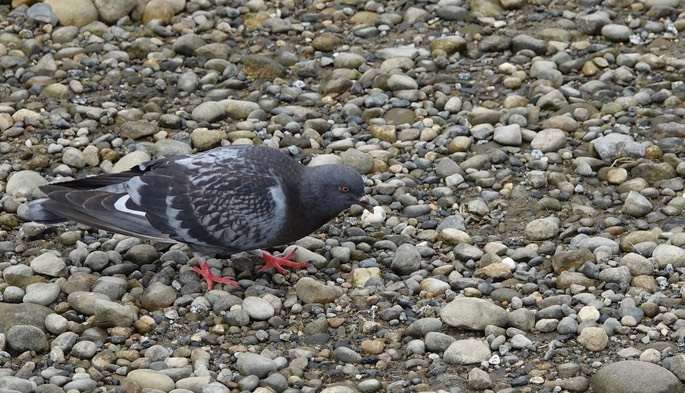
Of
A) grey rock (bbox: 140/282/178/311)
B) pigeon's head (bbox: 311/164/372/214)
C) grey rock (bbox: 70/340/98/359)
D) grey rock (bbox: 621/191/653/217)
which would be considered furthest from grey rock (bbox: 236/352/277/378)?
grey rock (bbox: 621/191/653/217)

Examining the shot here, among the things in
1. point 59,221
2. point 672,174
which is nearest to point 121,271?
point 59,221

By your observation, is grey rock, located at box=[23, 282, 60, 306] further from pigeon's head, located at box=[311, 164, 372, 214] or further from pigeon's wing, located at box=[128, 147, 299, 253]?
pigeon's head, located at box=[311, 164, 372, 214]

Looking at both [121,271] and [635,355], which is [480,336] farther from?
[121,271]

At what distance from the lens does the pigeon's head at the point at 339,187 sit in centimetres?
769

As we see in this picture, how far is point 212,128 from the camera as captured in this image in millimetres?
9781

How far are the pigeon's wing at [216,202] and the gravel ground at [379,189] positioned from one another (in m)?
0.36

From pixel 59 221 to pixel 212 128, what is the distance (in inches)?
90.3

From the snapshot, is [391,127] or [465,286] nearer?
[465,286]

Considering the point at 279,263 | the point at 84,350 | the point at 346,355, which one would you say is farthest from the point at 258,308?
the point at 84,350

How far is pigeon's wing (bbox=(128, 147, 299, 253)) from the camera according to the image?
24.7 feet

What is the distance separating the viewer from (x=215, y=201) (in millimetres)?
7555

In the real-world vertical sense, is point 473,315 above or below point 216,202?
below

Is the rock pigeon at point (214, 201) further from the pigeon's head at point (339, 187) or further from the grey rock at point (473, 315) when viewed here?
the grey rock at point (473, 315)

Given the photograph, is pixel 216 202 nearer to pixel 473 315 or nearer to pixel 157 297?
pixel 157 297
